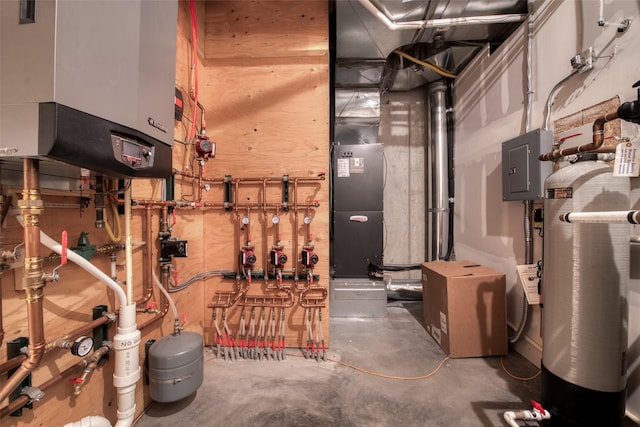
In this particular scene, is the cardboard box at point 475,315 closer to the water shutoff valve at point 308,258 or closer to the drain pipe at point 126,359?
the water shutoff valve at point 308,258

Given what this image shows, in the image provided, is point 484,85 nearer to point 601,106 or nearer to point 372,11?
point 601,106

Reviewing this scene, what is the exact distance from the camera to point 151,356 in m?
1.21

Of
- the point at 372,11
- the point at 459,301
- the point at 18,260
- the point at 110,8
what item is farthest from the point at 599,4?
the point at 18,260

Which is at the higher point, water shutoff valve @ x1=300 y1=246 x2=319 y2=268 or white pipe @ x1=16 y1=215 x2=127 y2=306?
white pipe @ x1=16 y1=215 x2=127 y2=306

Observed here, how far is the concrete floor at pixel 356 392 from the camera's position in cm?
126

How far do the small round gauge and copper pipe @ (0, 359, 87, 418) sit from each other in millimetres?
160

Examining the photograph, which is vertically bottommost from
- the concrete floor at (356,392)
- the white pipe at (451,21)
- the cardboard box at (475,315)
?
the concrete floor at (356,392)

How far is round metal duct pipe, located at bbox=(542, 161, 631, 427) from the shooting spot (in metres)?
1.02

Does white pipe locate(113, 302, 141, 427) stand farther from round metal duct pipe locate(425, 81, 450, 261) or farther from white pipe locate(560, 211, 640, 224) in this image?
round metal duct pipe locate(425, 81, 450, 261)

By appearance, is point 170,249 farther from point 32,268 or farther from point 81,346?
point 32,268

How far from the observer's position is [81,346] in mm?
853

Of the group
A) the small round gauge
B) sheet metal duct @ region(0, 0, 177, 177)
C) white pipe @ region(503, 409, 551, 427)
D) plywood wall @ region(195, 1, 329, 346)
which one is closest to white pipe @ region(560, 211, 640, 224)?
white pipe @ region(503, 409, 551, 427)

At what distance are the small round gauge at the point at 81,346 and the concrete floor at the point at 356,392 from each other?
72 centimetres

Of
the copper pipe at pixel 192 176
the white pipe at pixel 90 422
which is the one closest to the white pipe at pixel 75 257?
the white pipe at pixel 90 422
